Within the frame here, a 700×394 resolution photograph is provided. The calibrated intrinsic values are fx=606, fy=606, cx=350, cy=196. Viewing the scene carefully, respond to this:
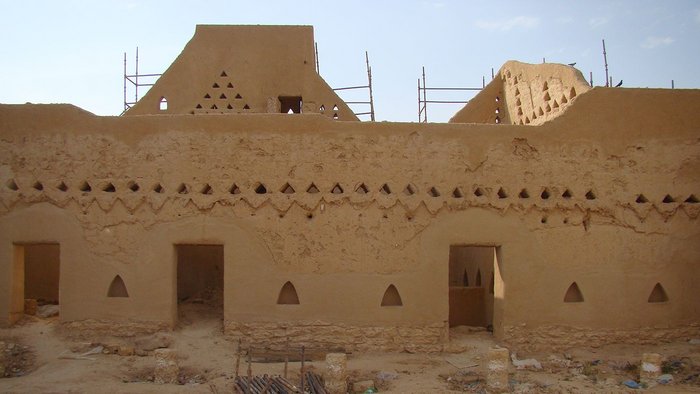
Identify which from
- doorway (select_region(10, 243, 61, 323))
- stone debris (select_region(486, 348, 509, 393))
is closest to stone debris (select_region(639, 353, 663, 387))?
stone debris (select_region(486, 348, 509, 393))

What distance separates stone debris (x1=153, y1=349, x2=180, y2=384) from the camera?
24.8ft

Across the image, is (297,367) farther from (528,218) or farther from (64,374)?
(528,218)

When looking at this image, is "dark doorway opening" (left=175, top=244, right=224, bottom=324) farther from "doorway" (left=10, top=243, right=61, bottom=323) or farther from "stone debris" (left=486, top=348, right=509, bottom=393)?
"stone debris" (left=486, top=348, right=509, bottom=393)

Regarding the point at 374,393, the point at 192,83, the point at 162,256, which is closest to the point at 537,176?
the point at 374,393

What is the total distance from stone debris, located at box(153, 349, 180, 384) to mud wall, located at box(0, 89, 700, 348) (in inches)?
46.4

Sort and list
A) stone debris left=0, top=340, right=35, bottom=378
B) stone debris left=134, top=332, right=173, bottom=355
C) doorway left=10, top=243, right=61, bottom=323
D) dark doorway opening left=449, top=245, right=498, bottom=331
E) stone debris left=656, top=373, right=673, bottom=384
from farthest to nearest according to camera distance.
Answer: dark doorway opening left=449, top=245, right=498, bottom=331 < doorway left=10, top=243, right=61, bottom=323 < stone debris left=134, top=332, right=173, bottom=355 < stone debris left=0, top=340, right=35, bottom=378 < stone debris left=656, top=373, right=673, bottom=384

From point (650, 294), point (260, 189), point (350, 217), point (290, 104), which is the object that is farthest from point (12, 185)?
point (650, 294)

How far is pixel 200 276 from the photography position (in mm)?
12070

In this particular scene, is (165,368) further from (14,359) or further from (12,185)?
(12,185)

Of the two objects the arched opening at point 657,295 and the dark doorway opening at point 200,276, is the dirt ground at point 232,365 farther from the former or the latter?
the dark doorway opening at point 200,276

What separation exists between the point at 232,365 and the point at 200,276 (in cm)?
429

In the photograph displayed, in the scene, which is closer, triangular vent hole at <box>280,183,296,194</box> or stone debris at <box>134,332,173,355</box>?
stone debris at <box>134,332,173,355</box>

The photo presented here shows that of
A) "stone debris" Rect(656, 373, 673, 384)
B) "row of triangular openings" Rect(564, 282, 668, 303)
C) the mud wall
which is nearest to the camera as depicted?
"stone debris" Rect(656, 373, 673, 384)

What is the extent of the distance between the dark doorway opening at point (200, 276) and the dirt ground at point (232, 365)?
1324mm
